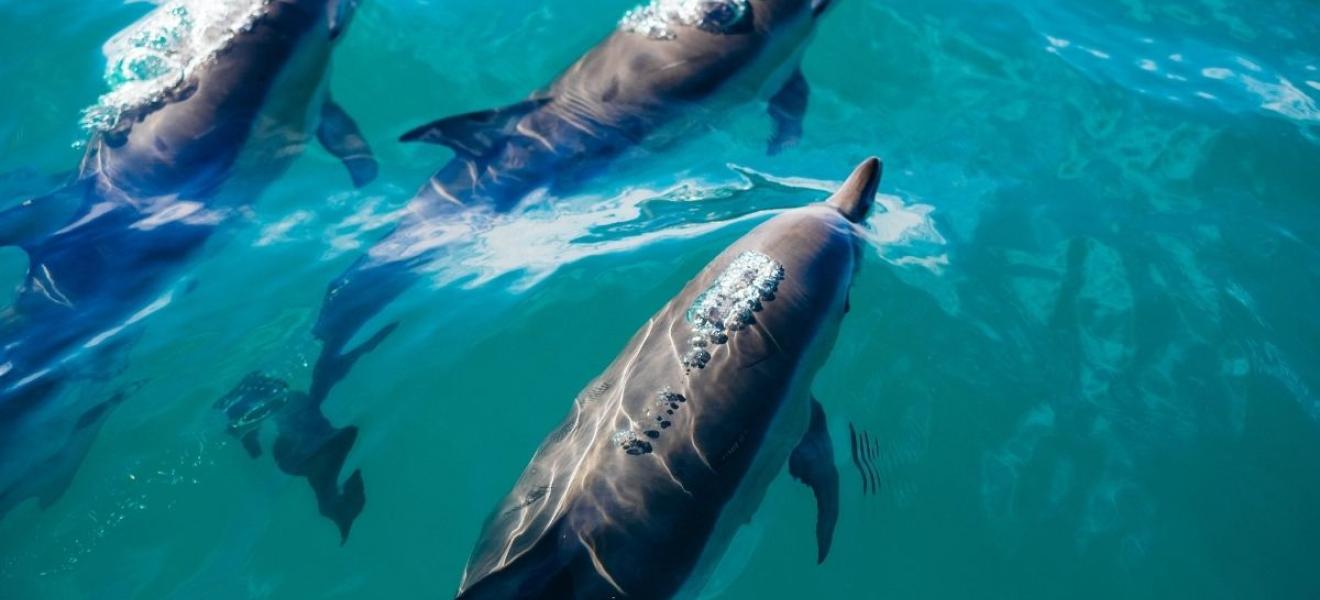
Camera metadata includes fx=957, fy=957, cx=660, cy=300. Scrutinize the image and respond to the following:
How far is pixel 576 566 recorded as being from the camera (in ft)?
11.6

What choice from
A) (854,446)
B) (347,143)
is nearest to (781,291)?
(854,446)

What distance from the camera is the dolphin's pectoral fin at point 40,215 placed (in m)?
5.58

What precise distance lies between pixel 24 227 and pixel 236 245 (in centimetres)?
115

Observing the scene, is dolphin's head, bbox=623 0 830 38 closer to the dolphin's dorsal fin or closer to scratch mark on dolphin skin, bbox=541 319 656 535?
the dolphin's dorsal fin

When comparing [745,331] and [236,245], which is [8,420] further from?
[745,331]

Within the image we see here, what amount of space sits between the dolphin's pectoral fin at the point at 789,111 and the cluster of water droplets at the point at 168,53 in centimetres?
363

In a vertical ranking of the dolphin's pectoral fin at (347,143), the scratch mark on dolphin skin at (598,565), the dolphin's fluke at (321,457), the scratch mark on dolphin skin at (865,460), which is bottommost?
the scratch mark on dolphin skin at (865,460)

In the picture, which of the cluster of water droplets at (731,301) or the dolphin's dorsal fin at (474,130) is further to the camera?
the dolphin's dorsal fin at (474,130)

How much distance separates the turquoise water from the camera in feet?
15.8

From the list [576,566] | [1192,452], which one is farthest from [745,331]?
[1192,452]

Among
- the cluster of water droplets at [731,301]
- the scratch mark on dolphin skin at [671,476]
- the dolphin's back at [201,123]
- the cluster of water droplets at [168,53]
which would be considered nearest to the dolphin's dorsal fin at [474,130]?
the dolphin's back at [201,123]

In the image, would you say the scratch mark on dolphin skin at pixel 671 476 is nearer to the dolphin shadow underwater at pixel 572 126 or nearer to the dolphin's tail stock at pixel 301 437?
the dolphin's tail stock at pixel 301 437

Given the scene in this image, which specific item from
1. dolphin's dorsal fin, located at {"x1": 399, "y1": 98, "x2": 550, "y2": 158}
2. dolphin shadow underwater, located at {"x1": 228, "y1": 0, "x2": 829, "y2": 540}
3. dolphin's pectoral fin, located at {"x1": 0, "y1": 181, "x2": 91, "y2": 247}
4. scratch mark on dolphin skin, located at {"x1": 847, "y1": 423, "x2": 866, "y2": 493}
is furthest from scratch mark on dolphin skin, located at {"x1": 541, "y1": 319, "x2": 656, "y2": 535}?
dolphin's pectoral fin, located at {"x1": 0, "y1": 181, "x2": 91, "y2": 247}

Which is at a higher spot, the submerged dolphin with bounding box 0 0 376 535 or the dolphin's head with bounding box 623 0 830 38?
the dolphin's head with bounding box 623 0 830 38
